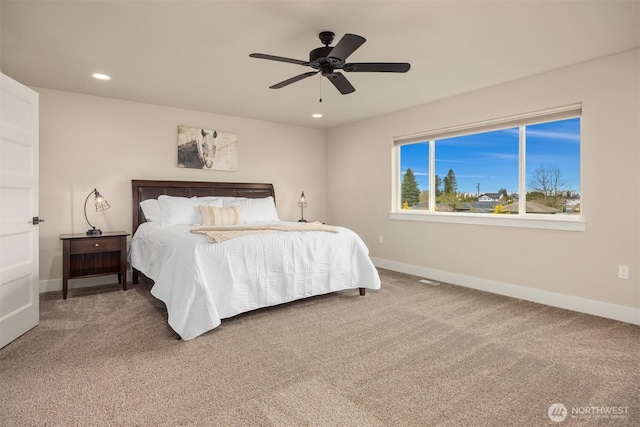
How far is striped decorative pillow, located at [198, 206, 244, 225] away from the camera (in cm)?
417

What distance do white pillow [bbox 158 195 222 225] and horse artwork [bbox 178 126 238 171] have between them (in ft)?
2.29

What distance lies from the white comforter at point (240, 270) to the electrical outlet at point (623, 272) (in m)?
2.12

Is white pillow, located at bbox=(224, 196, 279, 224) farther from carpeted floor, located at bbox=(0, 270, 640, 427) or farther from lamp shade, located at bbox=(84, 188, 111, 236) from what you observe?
carpeted floor, located at bbox=(0, 270, 640, 427)

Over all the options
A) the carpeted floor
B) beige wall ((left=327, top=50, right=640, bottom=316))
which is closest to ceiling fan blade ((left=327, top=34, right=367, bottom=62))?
the carpeted floor

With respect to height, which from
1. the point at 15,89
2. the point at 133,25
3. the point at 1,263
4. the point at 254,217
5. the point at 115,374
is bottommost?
the point at 115,374

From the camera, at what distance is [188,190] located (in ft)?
15.9

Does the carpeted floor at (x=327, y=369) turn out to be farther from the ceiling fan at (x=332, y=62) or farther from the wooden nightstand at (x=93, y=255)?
the ceiling fan at (x=332, y=62)

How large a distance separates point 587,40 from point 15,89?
4400mm

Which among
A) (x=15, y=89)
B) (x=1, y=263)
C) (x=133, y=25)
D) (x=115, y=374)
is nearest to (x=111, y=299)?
(x=1, y=263)

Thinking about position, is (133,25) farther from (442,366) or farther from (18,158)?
(442,366)

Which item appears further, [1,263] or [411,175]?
[411,175]

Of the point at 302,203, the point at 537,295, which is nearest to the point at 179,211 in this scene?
the point at 302,203

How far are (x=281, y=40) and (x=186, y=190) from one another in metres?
2.75

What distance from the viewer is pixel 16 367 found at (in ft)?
7.11
